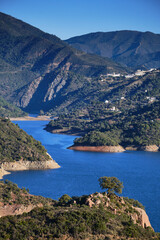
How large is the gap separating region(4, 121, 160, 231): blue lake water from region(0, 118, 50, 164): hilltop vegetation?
16.6ft

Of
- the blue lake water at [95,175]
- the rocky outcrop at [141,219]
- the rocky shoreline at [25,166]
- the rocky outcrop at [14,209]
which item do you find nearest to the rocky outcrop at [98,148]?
the blue lake water at [95,175]

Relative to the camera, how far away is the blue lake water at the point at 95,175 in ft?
305

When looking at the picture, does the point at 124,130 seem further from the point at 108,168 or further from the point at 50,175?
the point at 50,175

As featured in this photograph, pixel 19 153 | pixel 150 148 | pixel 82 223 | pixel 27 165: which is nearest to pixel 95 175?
pixel 27 165

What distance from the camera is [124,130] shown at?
616ft

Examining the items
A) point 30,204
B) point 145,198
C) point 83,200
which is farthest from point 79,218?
point 145,198

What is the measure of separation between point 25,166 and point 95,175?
16.0 m

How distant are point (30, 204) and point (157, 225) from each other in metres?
18.5

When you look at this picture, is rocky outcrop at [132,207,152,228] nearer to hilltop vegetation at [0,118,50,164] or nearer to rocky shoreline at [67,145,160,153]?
hilltop vegetation at [0,118,50,164]

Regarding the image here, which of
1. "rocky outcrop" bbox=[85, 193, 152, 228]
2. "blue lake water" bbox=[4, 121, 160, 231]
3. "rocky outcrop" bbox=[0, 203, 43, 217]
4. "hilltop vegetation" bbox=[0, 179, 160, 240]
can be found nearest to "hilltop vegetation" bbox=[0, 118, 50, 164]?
"blue lake water" bbox=[4, 121, 160, 231]

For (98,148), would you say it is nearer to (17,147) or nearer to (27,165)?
(17,147)

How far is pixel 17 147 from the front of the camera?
391ft

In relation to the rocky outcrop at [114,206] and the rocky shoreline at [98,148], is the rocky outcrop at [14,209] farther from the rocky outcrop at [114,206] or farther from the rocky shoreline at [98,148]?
the rocky shoreline at [98,148]

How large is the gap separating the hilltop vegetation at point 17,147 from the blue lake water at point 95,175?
199 inches
